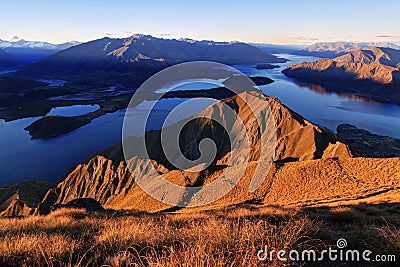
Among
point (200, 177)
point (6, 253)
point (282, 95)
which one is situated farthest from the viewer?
point (282, 95)

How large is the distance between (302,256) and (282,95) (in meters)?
195

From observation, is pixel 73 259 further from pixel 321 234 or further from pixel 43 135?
pixel 43 135

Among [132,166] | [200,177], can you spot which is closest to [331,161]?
[200,177]

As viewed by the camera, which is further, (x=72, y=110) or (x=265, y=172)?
(x=72, y=110)

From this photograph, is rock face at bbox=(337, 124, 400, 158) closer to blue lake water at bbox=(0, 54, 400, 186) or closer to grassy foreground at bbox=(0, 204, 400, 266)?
blue lake water at bbox=(0, 54, 400, 186)

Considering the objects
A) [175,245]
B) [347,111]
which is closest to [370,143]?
[347,111]

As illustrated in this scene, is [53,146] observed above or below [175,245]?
below

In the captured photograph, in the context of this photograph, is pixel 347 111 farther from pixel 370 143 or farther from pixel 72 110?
pixel 72 110

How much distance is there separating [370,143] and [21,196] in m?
102

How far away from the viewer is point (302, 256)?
4.61 m

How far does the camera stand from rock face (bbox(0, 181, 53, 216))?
45344 mm

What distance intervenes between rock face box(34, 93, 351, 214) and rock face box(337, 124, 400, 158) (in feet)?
65.5

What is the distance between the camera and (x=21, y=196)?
52.6m

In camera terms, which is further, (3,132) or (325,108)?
(325,108)
